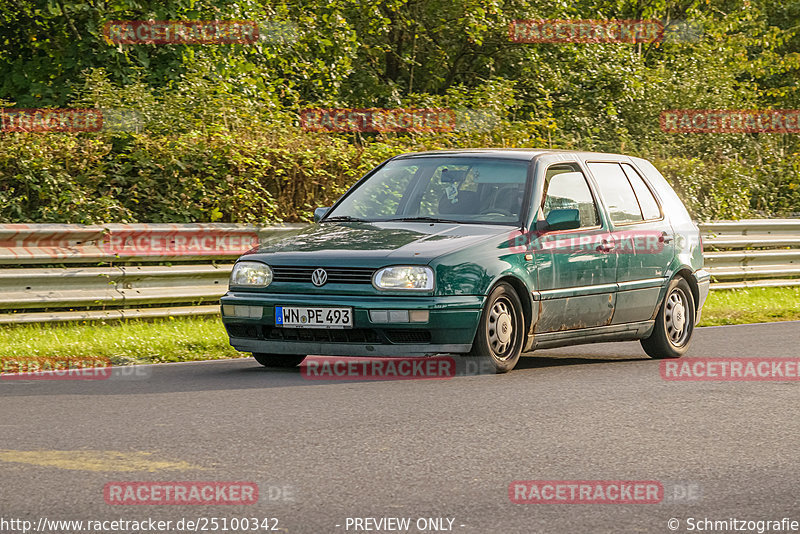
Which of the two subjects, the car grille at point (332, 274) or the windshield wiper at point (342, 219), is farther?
the windshield wiper at point (342, 219)

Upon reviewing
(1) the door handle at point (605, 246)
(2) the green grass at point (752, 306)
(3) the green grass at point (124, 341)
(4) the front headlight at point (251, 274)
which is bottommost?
→ (2) the green grass at point (752, 306)

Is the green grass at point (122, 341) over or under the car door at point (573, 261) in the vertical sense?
under

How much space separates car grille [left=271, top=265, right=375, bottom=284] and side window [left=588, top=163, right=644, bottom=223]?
2.62m

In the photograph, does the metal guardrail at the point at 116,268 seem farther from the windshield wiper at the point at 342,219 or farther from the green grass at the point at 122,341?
the windshield wiper at the point at 342,219

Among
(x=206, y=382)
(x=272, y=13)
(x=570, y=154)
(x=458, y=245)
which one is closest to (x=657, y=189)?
(x=570, y=154)

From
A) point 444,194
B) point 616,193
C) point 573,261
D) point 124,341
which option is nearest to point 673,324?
point 616,193

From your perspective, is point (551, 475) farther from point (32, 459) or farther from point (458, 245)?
point (458, 245)

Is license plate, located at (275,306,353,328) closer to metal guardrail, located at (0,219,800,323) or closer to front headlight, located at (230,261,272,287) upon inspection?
front headlight, located at (230,261,272,287)

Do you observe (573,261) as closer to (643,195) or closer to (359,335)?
(643,195)

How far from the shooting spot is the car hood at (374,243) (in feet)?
28.9

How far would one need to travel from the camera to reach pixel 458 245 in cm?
891

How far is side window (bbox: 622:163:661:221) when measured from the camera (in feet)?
36.1

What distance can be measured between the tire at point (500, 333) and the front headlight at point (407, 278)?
49 centimetres

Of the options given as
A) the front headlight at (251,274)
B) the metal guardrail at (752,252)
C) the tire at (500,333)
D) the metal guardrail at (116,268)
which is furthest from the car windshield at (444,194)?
the metal guardrail at (752,252)
